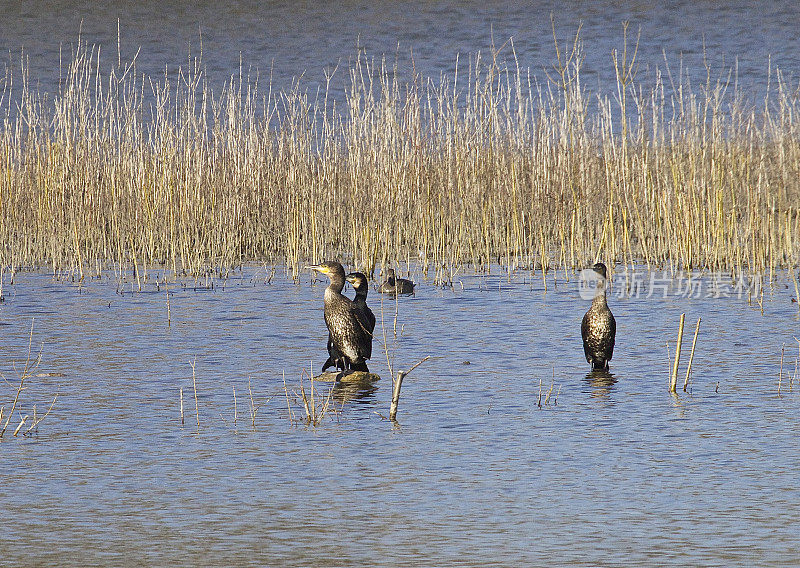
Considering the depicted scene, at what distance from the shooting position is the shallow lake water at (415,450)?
439 cm

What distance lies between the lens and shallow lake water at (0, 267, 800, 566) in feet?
14.4

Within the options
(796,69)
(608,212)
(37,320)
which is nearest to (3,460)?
(37,320)

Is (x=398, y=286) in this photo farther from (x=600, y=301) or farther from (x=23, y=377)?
(x=23, y=377)

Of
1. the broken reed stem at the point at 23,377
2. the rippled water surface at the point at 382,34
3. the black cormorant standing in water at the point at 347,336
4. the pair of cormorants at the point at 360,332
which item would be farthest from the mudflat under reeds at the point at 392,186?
the rippled water surface at the point at 382,34

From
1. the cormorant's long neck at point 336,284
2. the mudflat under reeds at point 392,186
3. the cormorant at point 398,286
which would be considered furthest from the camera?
the mudflat under reeds at point 392,186

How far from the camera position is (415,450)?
5.68 meters

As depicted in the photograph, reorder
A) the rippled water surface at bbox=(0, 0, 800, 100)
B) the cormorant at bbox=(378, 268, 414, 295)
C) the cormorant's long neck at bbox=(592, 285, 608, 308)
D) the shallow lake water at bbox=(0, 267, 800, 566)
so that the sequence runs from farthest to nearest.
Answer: the rippled water surface at bbox=(0, 0, 800, 100) < the cormorant at bbox=(378, 268, 414, 295) < the cormorant's long neck at bbox=(592, 285, 608, 308) < the shallow lake water at bbox=(0, 267, 800, 566)

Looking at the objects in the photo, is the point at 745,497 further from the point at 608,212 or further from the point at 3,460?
the point at 608,212

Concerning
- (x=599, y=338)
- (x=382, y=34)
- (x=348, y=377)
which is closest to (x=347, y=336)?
(x=348, y=377)

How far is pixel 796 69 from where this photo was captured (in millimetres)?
32594

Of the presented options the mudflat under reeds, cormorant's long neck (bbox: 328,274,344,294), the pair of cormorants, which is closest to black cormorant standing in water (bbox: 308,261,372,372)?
the pair of cormorants

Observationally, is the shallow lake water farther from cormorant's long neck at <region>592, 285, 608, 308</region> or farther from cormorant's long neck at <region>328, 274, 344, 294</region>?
cormorant's long neck at <region>328, 274, 344, 294</region>

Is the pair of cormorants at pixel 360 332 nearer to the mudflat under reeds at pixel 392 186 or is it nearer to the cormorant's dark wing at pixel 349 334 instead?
the cormorant's dark wing at pixel 349 334

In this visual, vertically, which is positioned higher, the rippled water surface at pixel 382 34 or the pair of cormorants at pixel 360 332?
the rippled water surface at pixel 382 34
